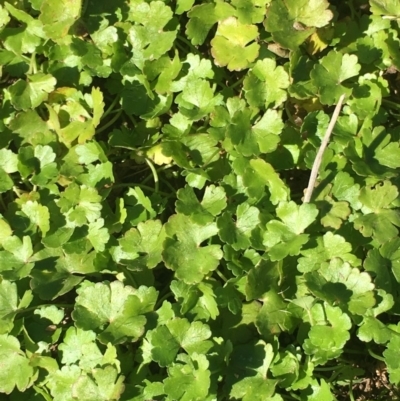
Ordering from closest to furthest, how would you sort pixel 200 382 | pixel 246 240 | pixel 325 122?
pixel 200 382 < pixel 246 240 < pixel 325 122

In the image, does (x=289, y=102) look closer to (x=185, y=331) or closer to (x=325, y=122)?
(x=325, y=122)

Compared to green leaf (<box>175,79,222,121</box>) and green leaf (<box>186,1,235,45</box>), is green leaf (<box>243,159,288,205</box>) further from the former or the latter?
green leaf (<box>186,1,235,45</box>)

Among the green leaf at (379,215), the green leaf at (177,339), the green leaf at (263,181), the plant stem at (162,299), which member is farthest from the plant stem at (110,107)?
the green leaf at (379,215)

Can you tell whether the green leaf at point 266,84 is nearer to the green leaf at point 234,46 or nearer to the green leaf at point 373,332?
the green leaf at point 234,46

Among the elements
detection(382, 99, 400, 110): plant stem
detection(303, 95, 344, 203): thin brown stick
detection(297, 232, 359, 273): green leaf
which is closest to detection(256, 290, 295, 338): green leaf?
detection(297, 232, 359, 273): green leaf

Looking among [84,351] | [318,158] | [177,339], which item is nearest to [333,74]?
[318,158]

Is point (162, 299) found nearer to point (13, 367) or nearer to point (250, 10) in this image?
point (13, 367)

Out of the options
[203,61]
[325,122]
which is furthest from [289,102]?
[203,61]
